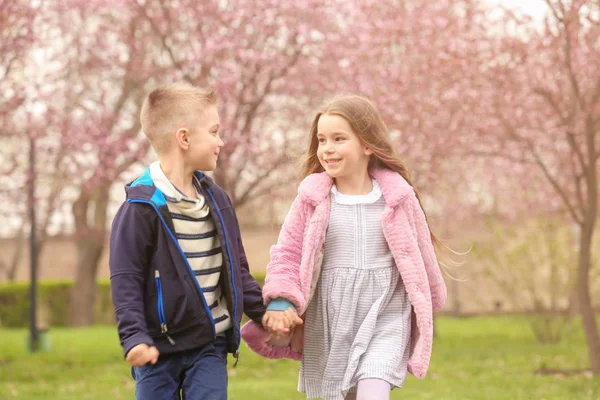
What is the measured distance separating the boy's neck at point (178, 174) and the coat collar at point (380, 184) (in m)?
0.60

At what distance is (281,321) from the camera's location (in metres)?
3.83

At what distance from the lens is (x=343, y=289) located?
396 centimetres

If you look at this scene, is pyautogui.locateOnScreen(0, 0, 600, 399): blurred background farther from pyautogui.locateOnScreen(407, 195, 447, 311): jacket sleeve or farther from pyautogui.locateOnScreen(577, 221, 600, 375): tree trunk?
pyautogui.locateOnScreen(407, 195, 447, 311): jacket sleeve

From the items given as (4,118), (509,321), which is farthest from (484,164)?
(4,118)

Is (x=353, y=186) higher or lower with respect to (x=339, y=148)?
lower

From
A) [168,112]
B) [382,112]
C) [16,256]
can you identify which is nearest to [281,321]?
[168,112]

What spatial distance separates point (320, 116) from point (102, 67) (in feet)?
32.1

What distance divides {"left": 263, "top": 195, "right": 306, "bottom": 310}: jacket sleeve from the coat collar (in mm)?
64

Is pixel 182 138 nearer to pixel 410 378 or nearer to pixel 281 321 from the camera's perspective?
pixel 281 321

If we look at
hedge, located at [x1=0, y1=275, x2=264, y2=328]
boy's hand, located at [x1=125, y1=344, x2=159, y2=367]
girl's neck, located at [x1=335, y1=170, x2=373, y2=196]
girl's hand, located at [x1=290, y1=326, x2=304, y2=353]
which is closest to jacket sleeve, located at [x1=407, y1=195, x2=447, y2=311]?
girl's neck, located at [x1=335, y1=170, x2=373, y2=196]

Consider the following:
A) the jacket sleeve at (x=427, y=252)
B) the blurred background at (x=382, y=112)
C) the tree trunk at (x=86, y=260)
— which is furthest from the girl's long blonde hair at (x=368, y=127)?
the tree trunk at (x=86, y=260)

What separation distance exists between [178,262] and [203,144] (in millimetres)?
508

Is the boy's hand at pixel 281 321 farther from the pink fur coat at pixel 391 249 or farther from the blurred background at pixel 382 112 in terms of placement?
the blurred background at pixel 382 112

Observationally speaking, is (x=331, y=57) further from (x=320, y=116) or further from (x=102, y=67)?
(x=320, y=116)
